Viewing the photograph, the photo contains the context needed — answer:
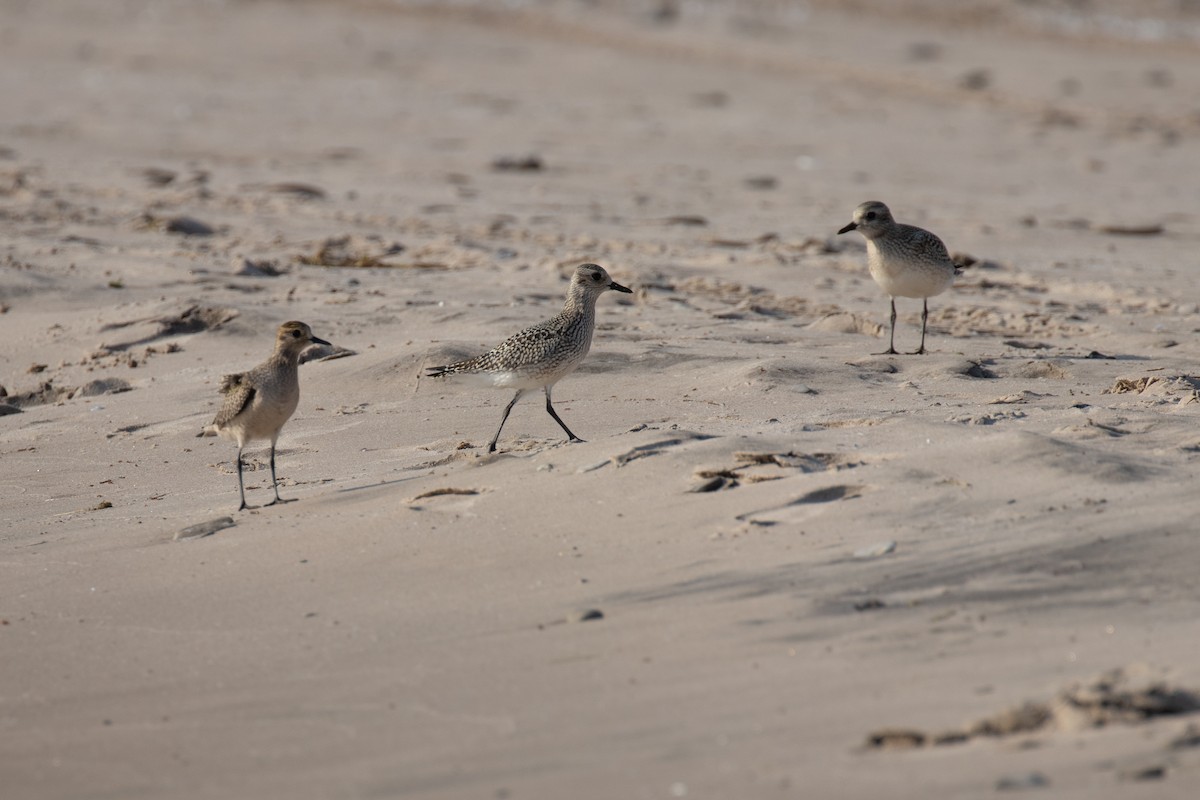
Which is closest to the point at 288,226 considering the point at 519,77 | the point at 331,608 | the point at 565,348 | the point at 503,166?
the point at 503,166

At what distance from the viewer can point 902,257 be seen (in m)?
9.28

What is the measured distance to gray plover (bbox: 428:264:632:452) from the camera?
732cm

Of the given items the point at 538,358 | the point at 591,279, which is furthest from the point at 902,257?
the point at 538,358

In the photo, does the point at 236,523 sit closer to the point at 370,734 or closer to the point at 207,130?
the point at 370,734

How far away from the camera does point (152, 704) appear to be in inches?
194

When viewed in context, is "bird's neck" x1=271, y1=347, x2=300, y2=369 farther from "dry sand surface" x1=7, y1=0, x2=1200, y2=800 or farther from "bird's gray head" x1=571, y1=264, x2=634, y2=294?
"bird's gray head" x1=571, y1=264, x2=634, y2=294

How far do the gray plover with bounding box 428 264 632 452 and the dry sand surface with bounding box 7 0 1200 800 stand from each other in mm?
320

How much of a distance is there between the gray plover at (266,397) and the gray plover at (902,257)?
12.1 feet

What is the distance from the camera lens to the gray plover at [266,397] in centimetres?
707

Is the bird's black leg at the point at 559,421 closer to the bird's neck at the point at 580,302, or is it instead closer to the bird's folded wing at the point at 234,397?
the bird's neck at the point at 580,302

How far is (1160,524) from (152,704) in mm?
3502

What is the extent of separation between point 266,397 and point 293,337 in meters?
0.40

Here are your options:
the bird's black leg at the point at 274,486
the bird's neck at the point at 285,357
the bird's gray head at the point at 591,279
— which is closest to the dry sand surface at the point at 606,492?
the bird's black leg at the point at 274,486

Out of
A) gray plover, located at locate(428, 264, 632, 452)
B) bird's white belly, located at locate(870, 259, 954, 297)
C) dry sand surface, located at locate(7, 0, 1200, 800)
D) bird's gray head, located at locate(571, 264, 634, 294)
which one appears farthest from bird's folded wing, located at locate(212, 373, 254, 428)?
bird's white belly, located at locate(870, 259, 954, 297)
